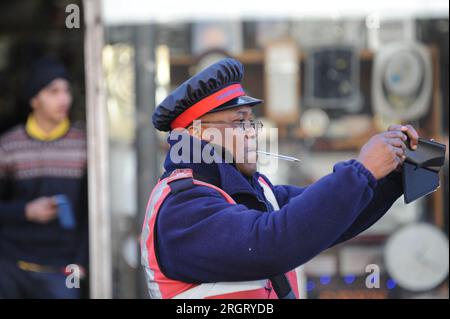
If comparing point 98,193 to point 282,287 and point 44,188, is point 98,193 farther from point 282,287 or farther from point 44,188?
point 282,287

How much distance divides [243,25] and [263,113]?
50 centimetres

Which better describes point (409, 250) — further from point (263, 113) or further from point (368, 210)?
point (368, 210)

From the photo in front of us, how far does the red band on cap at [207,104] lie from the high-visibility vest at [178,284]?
0.45 ft

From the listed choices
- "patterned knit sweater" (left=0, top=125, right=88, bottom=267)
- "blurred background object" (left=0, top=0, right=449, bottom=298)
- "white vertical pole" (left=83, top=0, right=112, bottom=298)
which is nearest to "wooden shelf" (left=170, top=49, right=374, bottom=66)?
"blurred background object" (left=0, top=0, right=449, bottom=298)

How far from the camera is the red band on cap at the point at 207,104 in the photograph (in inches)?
82.1

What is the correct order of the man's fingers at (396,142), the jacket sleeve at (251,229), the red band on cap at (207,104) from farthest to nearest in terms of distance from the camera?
the red band on cap at (207,104), the man's fingers at (396,142), the jacket sleeve at (251,229)

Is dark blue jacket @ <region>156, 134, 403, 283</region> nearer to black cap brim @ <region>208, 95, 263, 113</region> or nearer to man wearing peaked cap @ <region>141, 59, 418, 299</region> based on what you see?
man wearing peaked cap @ <region>141, 59, 418, 299</region>

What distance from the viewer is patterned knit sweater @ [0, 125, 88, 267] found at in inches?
173

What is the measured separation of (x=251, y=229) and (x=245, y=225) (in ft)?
0.06

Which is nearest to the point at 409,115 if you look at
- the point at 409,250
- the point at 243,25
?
the point at 409,250

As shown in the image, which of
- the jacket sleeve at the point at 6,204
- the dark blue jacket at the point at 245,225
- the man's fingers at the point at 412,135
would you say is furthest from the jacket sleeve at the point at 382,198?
the jacket sleeve at the point at 6,204

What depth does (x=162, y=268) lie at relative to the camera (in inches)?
80.4

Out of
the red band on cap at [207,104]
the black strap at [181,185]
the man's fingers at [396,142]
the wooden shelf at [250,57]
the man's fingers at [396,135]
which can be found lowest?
the black strap at [181,185]

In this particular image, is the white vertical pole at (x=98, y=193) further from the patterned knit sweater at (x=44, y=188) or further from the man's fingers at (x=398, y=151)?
the man's fingers at (x=398, y=151)
